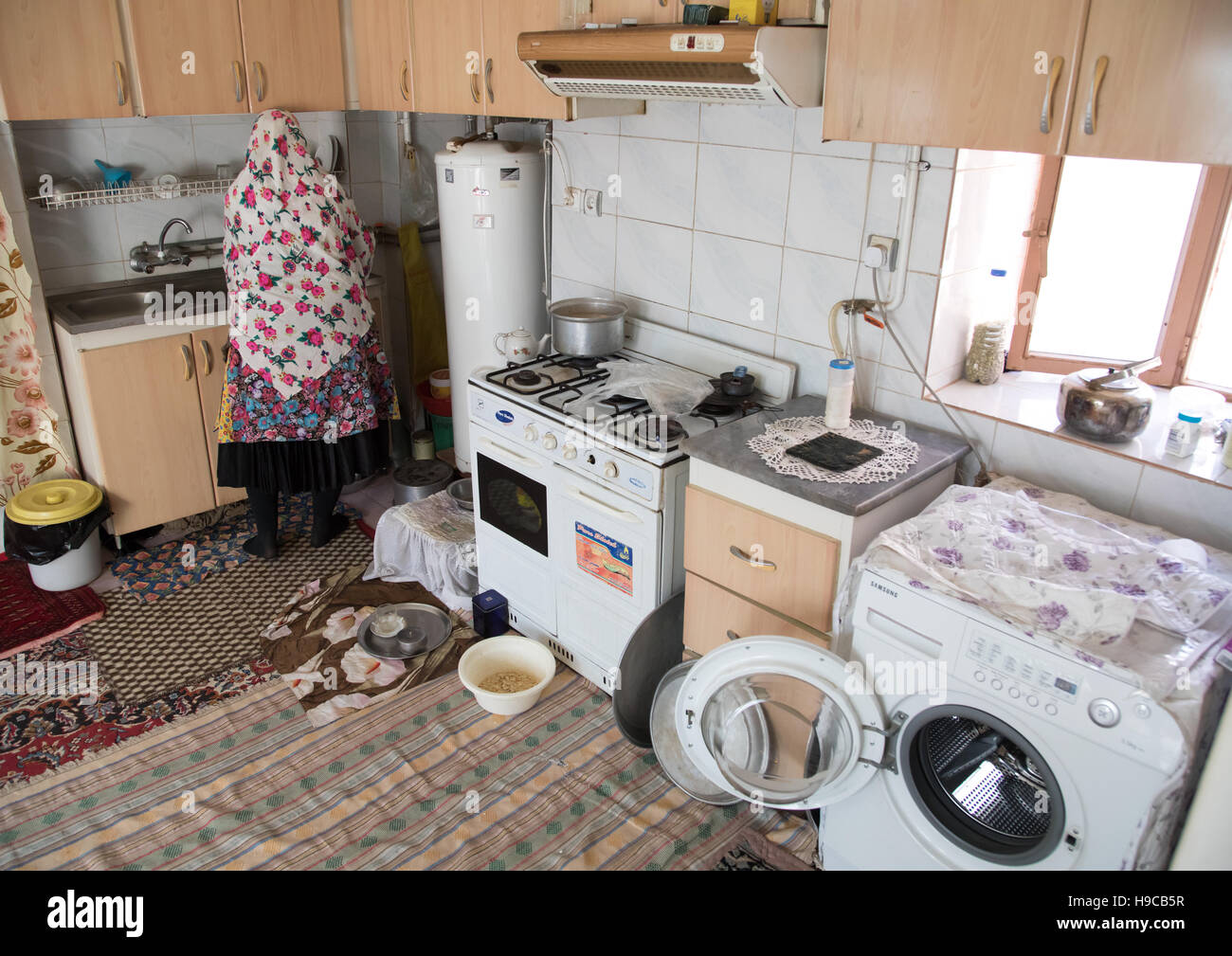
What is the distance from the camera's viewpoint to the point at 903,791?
71.4 inches

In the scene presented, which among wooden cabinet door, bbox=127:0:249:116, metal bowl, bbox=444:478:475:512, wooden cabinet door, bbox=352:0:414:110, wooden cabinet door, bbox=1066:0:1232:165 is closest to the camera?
wooden cabinet door, bbox=1066:0:1232:165

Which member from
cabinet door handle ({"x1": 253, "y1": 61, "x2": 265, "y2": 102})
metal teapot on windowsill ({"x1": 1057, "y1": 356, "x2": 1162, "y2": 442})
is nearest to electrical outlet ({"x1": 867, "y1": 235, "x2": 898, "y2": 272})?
metal teapot on windowsill ({"x1": 1057, "y1": 356, "x2": 1162, "y2": 442})

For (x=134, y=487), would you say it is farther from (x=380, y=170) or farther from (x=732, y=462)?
(x=732, y=462)

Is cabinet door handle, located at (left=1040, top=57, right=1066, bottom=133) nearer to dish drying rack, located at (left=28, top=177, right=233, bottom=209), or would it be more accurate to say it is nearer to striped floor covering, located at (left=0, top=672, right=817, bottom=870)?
striped floor covering, located at (left=0, top=672, right=817, bottom=870)

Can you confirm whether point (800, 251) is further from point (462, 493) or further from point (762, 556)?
point (462, 493)

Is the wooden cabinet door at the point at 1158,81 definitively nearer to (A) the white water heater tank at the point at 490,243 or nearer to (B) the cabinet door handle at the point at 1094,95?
(B) the cabinet door handle at the point at 1094,95

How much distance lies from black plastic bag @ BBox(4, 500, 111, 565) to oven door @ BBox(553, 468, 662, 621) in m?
1.65

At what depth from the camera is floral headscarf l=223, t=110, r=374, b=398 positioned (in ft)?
9.25

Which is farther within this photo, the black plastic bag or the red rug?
the black plastic bag

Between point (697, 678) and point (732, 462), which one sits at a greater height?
point (732, 462)

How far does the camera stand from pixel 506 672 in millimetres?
2738

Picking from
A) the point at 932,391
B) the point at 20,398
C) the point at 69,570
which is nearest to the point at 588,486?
the point at 932,391
